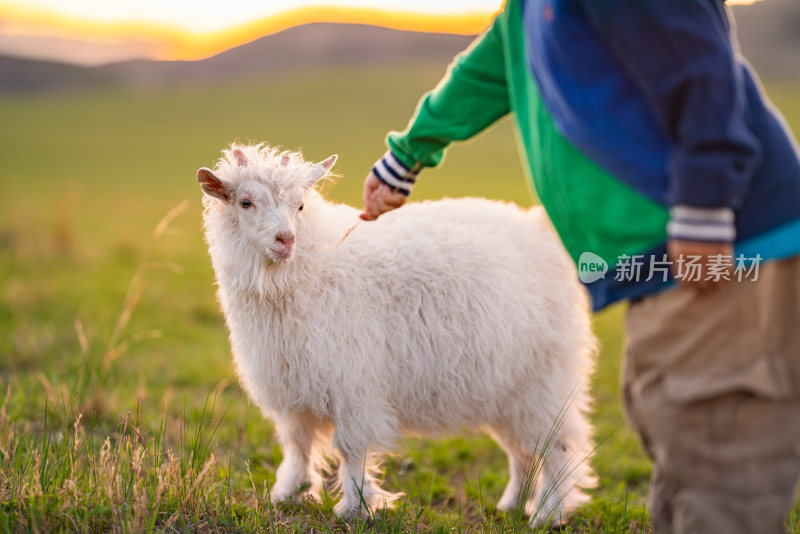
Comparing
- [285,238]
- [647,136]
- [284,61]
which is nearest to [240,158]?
[285,238]

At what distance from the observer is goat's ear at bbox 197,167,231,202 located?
131 inches

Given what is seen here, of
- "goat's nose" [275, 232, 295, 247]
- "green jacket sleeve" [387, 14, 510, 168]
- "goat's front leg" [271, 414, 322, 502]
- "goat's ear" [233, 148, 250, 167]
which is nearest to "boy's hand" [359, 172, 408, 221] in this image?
"green jacket sleeve" [387, 14, 510, 168]

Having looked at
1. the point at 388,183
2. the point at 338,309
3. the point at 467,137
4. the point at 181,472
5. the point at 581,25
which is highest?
the point at 581,25

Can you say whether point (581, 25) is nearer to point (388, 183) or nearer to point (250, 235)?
point (388, 183)

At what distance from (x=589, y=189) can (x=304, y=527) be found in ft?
6.86


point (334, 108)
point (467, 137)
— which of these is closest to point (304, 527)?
point (467, 137)

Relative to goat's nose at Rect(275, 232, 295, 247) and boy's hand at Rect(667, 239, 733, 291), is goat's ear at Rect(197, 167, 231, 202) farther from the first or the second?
boy's hand at Rect(667, 239, 733, 291)

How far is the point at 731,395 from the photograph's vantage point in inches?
78.1

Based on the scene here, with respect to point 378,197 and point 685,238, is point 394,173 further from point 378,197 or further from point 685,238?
point 685,238

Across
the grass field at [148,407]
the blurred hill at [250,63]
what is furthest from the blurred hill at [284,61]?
the grass field at [148,407]

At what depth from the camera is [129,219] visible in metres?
17.4

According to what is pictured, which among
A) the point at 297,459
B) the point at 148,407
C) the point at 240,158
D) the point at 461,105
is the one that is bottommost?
the point at 148,407

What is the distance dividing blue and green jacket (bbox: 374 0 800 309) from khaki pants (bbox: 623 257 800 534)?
0.42 ft

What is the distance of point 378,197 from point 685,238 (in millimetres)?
1496
